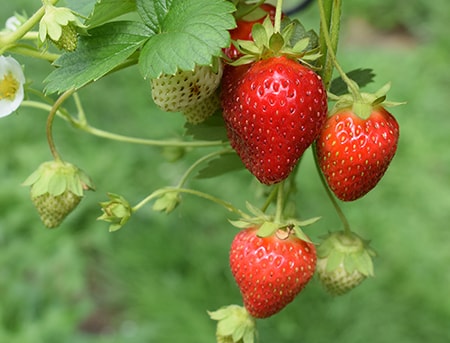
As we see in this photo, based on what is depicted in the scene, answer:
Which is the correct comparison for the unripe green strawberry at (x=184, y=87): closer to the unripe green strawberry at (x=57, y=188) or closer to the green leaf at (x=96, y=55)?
the green leaf at (x=96, y=55)

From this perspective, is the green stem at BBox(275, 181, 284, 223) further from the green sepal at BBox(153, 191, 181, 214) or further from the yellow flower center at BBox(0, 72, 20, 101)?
the yellow flower center at BBox(0, 72, 20, 101)

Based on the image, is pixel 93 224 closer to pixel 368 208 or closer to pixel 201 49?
pixel 368 208

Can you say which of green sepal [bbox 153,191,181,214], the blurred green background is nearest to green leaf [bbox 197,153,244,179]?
green sepal [bbox 153,191,181,214]

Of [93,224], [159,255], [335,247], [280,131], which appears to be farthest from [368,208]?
[280,131]

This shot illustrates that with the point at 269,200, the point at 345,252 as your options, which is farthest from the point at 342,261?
the point at 269,200

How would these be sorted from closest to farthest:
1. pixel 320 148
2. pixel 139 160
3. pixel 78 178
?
pixel 320 148
pixel 78 178
pixel 139 160

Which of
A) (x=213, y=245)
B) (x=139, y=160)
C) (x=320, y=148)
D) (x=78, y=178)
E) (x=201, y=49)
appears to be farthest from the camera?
(x=139, y=160)

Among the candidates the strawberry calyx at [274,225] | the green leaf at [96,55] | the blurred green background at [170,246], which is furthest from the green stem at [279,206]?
the blurred green background at [170,246]
